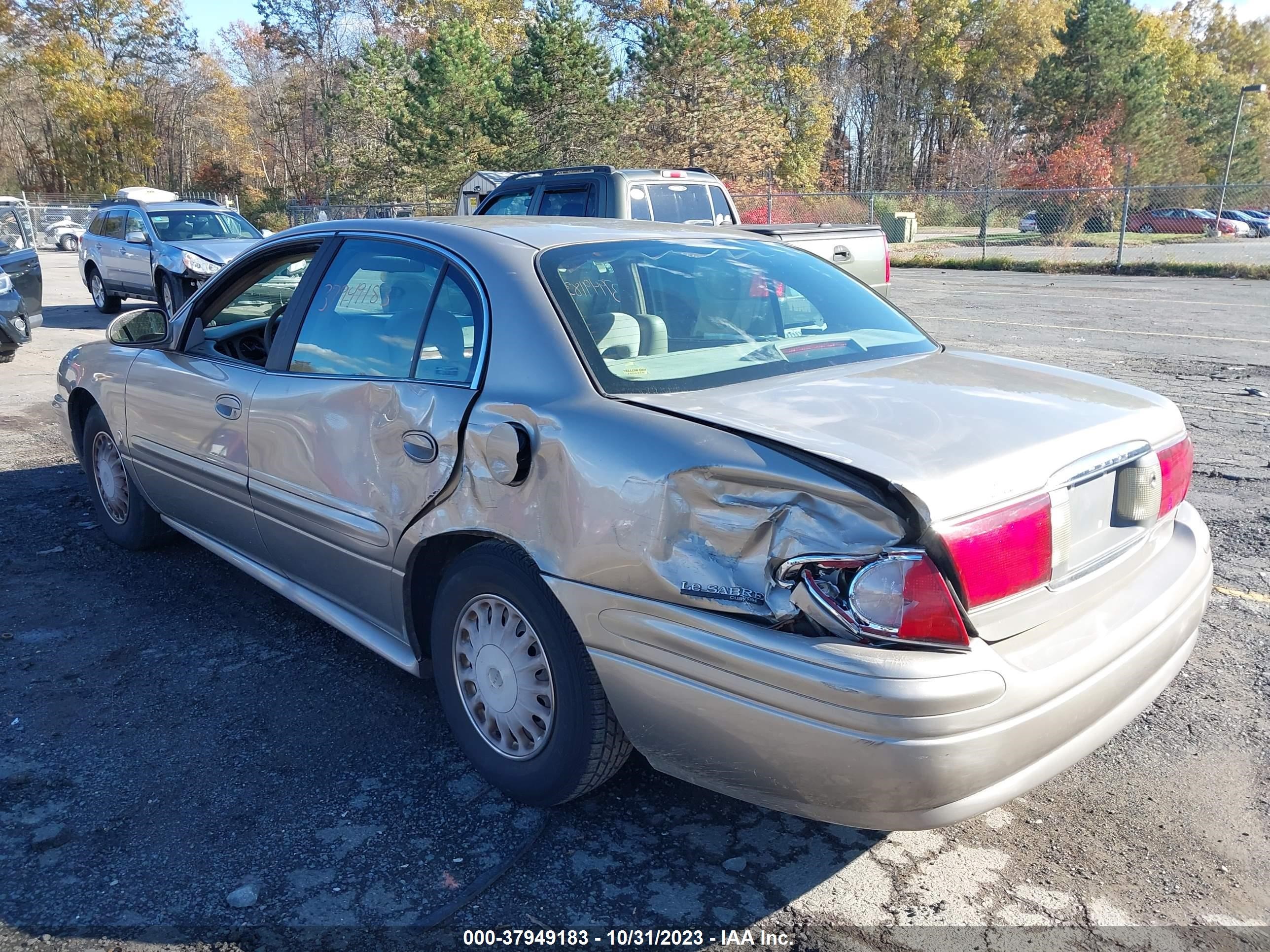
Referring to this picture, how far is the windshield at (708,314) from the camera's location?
2.76 m

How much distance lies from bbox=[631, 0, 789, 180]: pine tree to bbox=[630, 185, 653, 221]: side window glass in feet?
89.2

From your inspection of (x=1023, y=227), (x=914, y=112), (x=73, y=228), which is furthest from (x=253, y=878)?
(x=914, y=112)

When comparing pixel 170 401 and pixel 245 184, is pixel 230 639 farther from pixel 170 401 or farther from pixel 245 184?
pixel 245 184

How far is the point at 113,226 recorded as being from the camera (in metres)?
14.8

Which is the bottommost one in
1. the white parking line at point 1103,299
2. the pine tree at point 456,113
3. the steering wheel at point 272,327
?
the white parking line at point 1103,299

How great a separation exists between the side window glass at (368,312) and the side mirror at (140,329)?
127 centimetres

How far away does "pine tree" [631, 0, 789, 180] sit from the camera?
1443 inches

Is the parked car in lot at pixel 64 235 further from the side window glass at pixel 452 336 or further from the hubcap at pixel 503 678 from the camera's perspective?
the hubcap at pixel 503 678

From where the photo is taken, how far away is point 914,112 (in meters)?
70.4

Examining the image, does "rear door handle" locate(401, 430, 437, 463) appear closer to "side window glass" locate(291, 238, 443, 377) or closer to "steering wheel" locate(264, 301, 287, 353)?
"side window glass" locate(291, 238, 443, 377)

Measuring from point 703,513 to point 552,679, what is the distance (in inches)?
27.6

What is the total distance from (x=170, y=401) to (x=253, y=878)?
2.29 metres

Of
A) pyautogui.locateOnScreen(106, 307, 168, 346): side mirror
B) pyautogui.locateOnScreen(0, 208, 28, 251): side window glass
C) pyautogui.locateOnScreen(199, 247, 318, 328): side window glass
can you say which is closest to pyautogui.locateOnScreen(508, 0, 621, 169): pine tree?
pyautogui.locateOnScreen(0, 208, 28, 251): side window glass

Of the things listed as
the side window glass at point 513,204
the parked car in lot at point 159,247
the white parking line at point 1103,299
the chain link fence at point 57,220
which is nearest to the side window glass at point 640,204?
the side window glass at point 513,204
